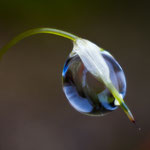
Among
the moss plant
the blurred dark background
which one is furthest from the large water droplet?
the blurred dark background

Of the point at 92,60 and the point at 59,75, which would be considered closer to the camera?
the point at 92,60

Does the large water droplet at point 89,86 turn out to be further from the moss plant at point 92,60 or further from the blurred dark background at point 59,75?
the blurred dark background at point 59,75

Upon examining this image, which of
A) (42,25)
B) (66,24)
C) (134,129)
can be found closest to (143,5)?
(66,24)

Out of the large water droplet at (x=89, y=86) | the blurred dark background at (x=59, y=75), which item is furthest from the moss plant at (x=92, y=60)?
the blurred dark background at (x=59, y=75)

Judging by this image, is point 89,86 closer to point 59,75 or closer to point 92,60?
point 92,60

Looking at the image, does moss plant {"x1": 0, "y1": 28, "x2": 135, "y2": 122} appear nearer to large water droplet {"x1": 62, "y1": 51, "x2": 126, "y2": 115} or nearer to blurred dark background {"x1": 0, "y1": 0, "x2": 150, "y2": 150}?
large water droplet {"x1": 62, "y1": 51, "x2": 126, "y2": 115}

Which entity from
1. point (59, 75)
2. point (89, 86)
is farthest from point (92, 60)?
point (59, 75)
